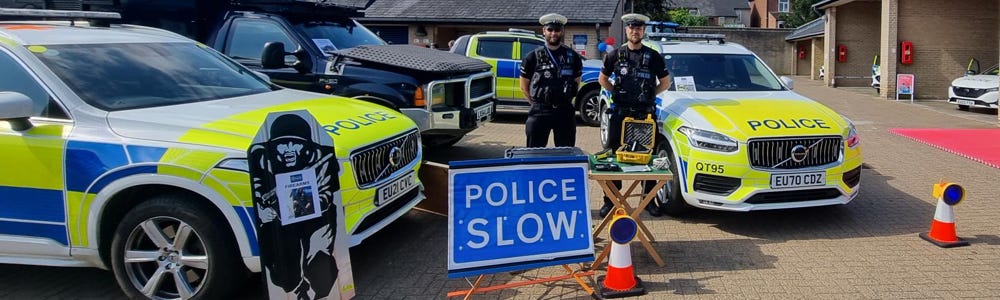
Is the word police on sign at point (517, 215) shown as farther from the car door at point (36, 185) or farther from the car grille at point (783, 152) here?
the car door at point (36, 185)

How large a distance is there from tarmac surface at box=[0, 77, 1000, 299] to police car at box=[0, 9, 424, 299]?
0.56m

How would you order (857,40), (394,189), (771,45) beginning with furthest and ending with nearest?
(771,45)
(857,40)
(394,189)

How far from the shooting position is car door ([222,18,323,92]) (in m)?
7.58

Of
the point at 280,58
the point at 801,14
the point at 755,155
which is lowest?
the point at 755,155

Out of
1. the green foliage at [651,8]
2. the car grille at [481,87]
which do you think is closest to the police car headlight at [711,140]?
the car grille at [481,87]

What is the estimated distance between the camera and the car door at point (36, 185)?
12.9 feet

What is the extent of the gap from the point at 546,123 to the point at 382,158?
5.88 feet

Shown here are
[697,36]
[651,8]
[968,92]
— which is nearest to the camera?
[697,36]

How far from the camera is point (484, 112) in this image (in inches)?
341

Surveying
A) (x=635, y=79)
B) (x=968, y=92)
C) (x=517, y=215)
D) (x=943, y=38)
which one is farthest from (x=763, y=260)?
(x=943, y=38)

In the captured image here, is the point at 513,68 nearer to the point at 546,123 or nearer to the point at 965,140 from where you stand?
the point at 546,123

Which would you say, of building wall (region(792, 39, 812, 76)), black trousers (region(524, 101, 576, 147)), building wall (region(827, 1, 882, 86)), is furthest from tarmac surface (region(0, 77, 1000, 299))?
building wall (region(792, 39, 812, 76))

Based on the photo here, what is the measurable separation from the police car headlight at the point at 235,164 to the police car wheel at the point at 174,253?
299 millimetres

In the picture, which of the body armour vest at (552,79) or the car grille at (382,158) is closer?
the car grille at (382,158)
